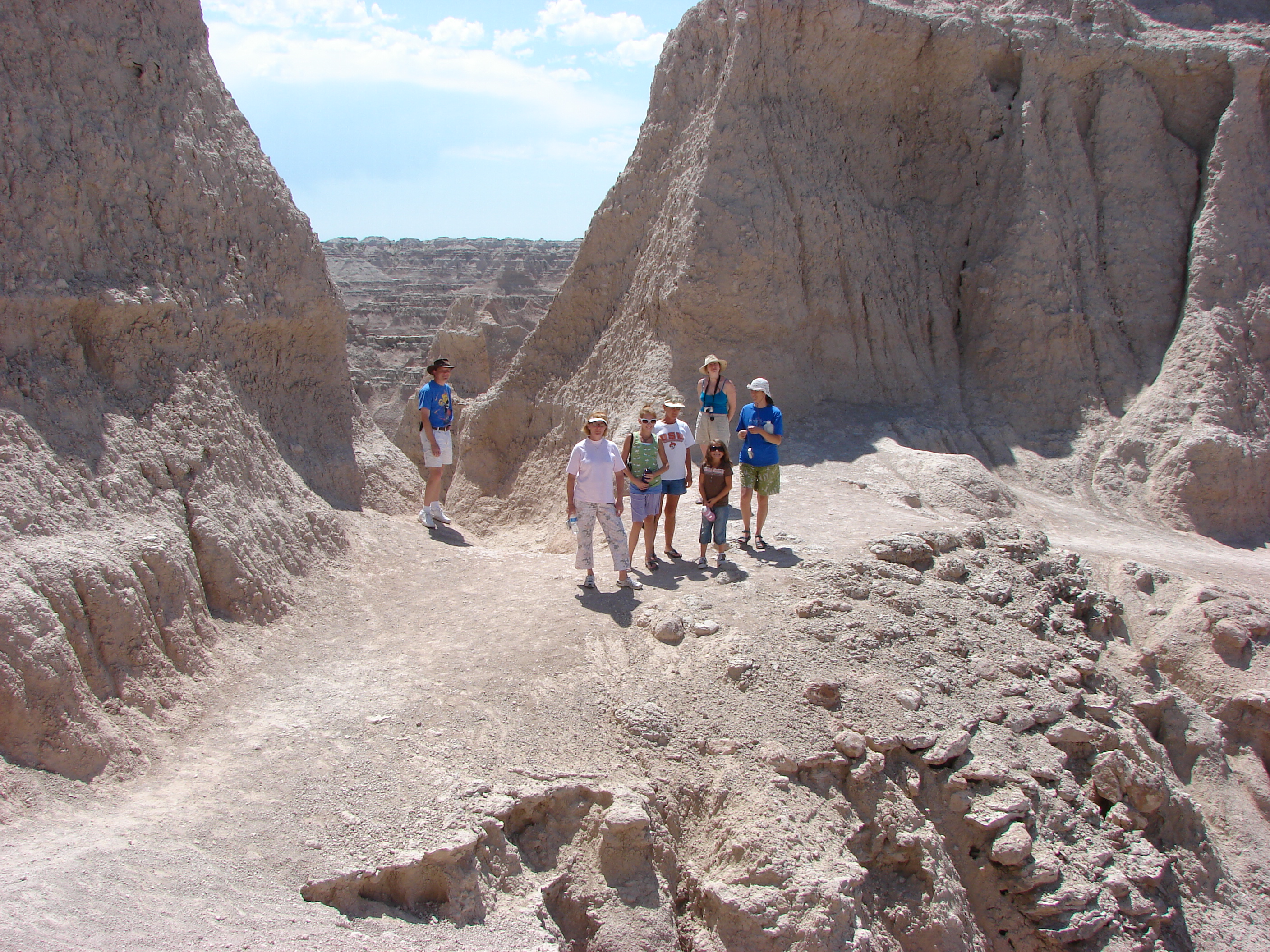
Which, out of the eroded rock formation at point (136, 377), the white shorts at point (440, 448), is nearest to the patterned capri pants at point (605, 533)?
the eroded rock formation at point (136, 377)

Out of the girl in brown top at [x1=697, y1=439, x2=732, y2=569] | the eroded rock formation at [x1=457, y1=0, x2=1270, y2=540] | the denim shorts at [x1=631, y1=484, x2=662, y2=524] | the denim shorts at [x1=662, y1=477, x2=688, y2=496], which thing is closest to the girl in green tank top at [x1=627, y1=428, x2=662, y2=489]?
the denim shorts at [x1=631, y1=484, x2=662, y2=524]

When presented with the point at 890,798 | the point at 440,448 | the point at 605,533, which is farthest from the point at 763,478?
the point at 440,448

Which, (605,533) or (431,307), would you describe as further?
(431,307)

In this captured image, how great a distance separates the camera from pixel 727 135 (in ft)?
32.5

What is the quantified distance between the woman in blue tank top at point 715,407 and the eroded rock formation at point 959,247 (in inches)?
82.0

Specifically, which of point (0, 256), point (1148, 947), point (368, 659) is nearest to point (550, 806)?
point (368, 659)

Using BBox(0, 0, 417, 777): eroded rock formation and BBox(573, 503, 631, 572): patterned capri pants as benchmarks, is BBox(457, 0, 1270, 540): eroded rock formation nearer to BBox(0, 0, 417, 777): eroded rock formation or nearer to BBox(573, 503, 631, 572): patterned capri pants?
BBox(573, 503, 631, 572): patterned capri pants

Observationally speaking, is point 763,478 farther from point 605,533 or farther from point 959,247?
point 959,247

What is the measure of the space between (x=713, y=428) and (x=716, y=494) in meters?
0.93

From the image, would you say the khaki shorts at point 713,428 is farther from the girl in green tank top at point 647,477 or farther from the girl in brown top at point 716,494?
the girl in green tank top at point 647,477

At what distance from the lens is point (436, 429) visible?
25.8ft

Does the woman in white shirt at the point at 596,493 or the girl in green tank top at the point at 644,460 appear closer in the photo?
the woman in white shirt at the point at 596,493

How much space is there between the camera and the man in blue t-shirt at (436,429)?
7754 millimetres

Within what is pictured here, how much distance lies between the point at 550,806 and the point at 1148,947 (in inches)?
133
